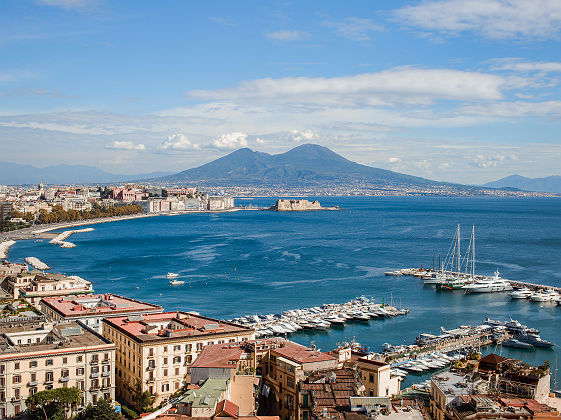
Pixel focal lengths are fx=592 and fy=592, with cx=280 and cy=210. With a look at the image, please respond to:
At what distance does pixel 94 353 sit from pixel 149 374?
6.82 feet

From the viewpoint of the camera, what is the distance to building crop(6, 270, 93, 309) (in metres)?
29.1

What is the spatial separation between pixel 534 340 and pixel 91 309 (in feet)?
70.2

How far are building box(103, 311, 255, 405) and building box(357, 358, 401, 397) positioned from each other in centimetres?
628

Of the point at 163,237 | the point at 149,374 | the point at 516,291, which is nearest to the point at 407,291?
the point at 516,291

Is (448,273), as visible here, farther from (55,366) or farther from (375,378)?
(55,366)

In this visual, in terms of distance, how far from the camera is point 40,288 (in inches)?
1164

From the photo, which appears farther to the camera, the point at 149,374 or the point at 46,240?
the point at 46,240

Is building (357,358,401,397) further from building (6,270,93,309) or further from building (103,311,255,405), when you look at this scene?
building (6,270,93,309)

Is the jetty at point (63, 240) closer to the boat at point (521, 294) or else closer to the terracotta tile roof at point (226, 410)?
the boat at point (521, 294)

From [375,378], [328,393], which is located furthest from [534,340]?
[328,393]

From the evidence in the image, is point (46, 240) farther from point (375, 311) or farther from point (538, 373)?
point (538, 373)

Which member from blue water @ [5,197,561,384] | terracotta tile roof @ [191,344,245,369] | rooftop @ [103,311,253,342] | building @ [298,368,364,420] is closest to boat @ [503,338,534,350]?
blue water @ [5,197,561,384]

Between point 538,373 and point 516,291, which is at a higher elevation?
point 538,373

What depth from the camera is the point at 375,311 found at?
3591cm
